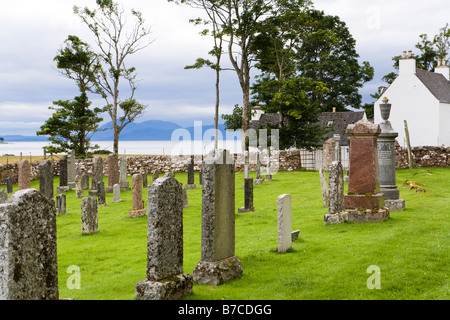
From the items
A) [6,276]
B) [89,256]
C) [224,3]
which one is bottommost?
[89,256]

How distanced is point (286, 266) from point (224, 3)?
3326 cm

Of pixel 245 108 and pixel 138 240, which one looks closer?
pixel 138 240

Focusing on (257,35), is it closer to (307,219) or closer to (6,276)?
(307,219)

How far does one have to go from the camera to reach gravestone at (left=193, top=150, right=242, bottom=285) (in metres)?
8.01

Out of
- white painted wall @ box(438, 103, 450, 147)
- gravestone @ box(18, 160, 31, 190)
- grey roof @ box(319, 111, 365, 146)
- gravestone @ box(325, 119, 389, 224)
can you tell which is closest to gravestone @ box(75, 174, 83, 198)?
gravestone @ box(18, 160, 31, 190)

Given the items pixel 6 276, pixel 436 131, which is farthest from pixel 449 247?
pixel 436 131

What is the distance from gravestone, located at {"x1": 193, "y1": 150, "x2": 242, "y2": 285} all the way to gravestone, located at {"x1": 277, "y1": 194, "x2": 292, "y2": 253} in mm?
1998

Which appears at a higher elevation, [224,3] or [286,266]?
[224,3]

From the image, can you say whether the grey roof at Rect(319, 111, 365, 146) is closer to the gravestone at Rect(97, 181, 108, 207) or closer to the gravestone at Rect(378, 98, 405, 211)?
the gravestone at Rect(97, 181, 108, 207)

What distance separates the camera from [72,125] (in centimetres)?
3662

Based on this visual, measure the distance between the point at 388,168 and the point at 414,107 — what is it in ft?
99.6

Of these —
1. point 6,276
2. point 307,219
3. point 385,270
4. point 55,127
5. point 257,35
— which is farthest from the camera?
point 257,35

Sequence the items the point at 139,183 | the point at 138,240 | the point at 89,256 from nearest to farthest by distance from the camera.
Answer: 1. the point at 89,256
2. the point at 138,240
3. the point at 139,183

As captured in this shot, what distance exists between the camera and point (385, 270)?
8297mm
